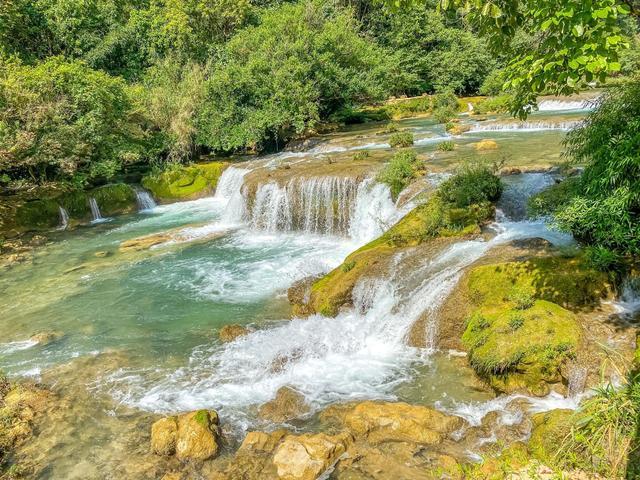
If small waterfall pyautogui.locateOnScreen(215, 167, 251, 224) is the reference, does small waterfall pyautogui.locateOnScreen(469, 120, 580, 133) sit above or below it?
above

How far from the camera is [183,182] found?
21.7 m

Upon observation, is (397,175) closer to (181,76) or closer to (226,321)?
(226,321)

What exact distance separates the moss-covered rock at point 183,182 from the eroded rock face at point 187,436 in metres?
16.0

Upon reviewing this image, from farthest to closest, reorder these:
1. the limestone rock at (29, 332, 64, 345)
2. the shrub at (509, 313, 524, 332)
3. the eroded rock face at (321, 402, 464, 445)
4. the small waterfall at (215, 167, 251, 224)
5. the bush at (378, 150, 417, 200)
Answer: the small waterfall at (215, 167, 251, 224), the bush at (378, 150, 417, 200), the limestone rock at (29, 332, 64, 345), the shrub at (509, 313, 524, 332), the eroded rock face at (321, 402, 464, 445)

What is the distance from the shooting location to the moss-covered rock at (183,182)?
21453 millimetres

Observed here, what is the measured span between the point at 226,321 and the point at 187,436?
162 inches

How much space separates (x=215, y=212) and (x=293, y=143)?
25.2 feet

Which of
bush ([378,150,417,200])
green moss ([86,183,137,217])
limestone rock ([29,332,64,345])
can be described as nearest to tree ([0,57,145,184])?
green moss ([86,183,137,217])

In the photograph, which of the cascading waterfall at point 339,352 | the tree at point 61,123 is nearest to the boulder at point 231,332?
the cascading waterfall at point 339,352

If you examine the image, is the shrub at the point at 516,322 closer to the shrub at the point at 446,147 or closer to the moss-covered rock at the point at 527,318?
the moss-covered rock at the point at 527,318

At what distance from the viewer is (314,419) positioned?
684cm

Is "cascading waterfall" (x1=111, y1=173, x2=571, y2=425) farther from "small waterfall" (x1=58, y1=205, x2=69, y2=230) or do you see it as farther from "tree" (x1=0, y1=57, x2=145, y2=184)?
"small waterfall" (x1=58, y1=205, x2=69, y2=230)

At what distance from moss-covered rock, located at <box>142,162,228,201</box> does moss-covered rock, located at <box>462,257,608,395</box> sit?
51.7 ft

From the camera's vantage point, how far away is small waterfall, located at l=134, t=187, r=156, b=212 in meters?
21.0
